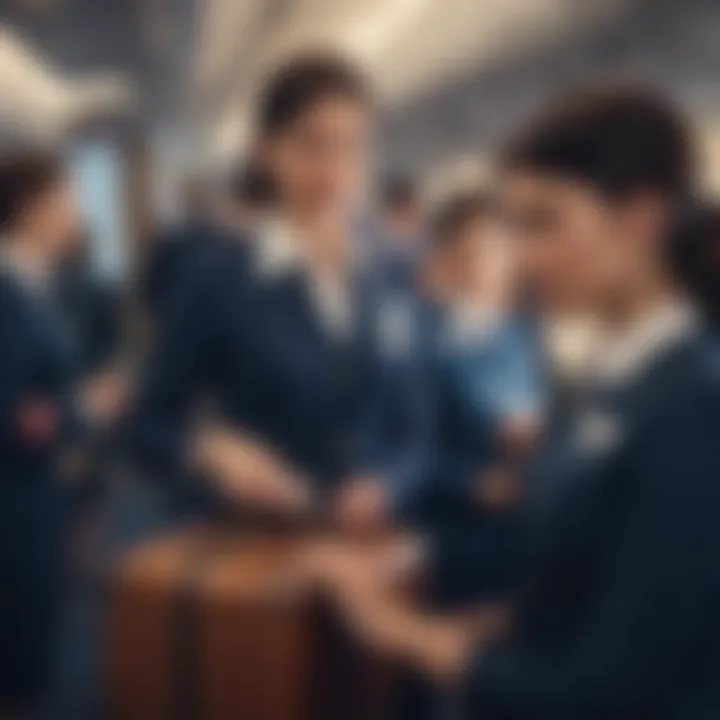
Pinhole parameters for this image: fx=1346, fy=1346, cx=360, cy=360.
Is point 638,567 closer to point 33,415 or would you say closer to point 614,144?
point 614,144

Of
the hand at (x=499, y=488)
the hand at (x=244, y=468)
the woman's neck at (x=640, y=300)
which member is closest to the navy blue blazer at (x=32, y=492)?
the hand at (x=244, y=468)

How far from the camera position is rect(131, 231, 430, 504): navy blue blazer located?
1.08m

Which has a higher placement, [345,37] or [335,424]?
[345,37]

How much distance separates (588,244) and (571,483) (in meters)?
0.18

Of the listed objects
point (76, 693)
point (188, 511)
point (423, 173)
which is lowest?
point (76, 693)

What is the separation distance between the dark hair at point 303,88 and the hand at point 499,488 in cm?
32

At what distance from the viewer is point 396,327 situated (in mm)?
1083

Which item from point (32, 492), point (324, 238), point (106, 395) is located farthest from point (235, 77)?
point (32, 492)

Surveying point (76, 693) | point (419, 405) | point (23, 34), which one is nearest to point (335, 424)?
point (419, 405)

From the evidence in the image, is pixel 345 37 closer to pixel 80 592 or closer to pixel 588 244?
pixel 588 244

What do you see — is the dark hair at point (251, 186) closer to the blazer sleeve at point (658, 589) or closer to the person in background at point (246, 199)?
the person in background at point (246, 199)

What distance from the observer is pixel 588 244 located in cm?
101

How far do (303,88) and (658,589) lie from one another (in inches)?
18.9

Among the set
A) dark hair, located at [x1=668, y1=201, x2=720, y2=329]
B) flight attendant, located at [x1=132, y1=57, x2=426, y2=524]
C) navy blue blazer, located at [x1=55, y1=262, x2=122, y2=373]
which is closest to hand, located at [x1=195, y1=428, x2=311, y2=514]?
flight attendant, located at [x1=132, y1=57, x2=426, y2=524]
